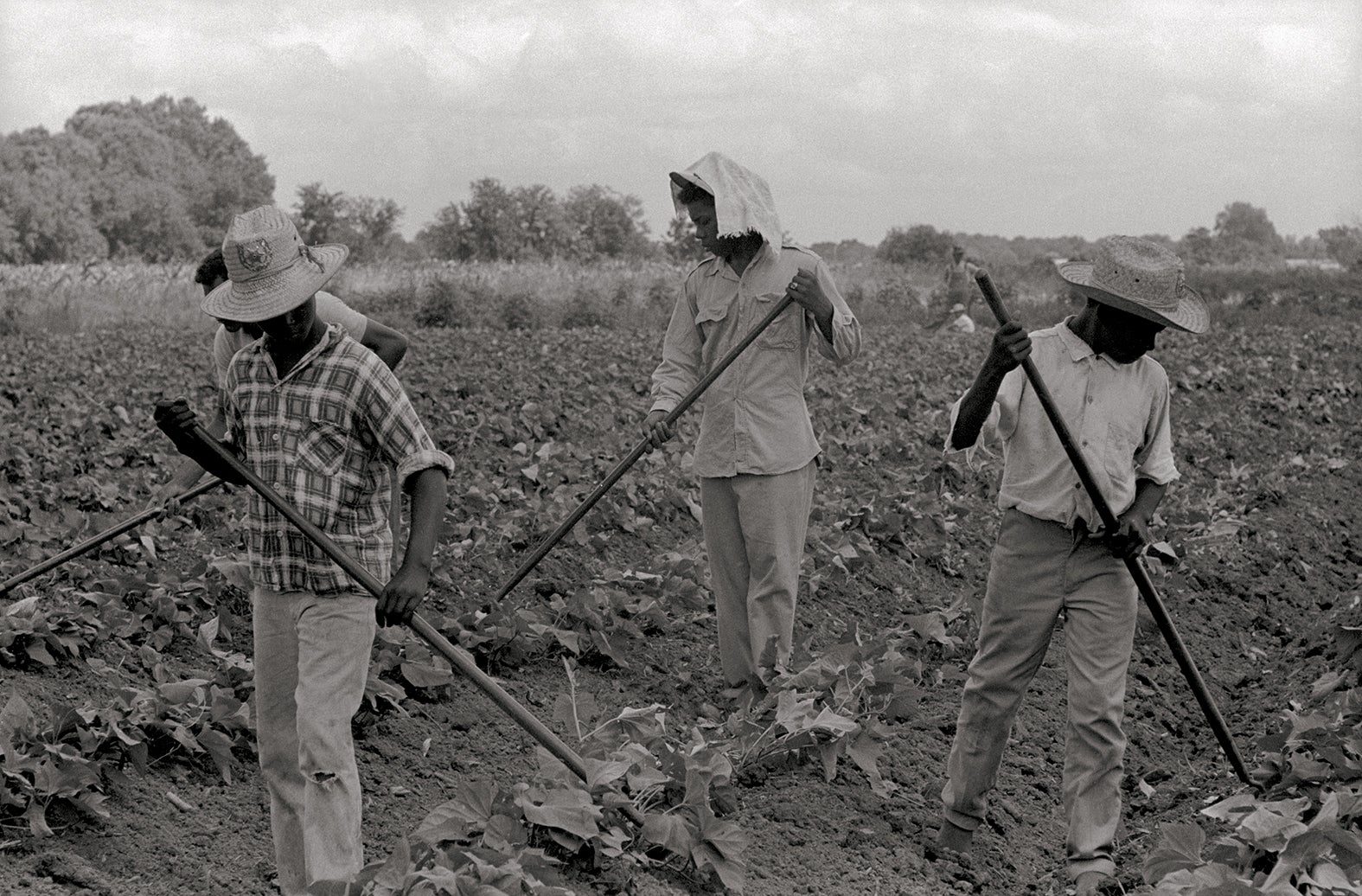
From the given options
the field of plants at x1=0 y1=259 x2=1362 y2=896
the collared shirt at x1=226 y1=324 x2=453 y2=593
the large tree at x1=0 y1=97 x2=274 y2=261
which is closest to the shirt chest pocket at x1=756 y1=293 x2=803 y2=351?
the field of plants at x1=0 y1=259 x2=1362 y2=896

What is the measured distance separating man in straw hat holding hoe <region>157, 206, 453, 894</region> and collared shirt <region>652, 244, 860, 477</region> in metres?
1.61

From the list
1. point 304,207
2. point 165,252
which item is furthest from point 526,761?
point 165,252

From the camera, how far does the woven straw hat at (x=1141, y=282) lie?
3541 mm

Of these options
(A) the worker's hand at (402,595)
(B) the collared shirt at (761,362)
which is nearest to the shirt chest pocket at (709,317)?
(B) the collared shirt at (761,362)

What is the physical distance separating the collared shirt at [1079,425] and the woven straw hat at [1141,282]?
0.49 ft

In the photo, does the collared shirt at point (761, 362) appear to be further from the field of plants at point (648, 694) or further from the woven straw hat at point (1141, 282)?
the woven straw hat at point (1141, 282)

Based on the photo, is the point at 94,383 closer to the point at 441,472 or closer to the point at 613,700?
the point at 613,700

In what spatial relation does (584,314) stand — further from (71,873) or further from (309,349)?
(309,349)

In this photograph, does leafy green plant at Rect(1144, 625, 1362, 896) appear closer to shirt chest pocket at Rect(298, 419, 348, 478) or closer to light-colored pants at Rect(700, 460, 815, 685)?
light-colored pants at Rect(700, 460, 815, 685)

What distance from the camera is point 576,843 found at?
3.37 meters

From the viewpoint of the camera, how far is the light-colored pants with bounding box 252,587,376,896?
312 centimetres

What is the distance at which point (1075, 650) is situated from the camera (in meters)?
3.77

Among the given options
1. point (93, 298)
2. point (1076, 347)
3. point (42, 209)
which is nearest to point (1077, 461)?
point (1076, 347)

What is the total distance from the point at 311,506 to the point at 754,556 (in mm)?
1878
